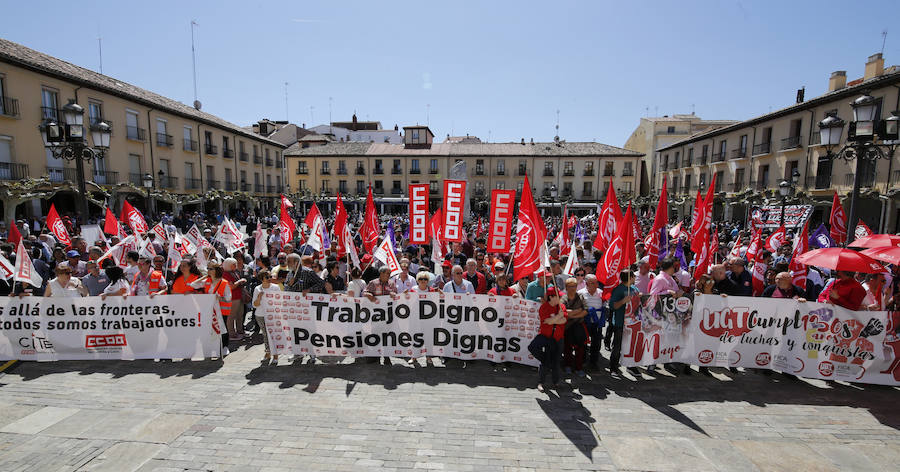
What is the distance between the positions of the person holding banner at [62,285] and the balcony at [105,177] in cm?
2238

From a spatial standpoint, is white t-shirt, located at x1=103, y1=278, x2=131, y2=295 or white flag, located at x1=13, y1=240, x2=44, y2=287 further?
white t-shirt, located at x1=103, y1=278, x2=131, y2=295

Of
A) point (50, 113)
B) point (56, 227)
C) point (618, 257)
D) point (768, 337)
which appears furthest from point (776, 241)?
point (50, 113)

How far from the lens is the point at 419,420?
4.72m

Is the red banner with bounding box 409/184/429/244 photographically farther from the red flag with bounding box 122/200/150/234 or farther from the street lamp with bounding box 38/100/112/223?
the red flag with bounding box 122/200/150/234

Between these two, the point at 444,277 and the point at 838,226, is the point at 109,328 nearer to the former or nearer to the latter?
the point at 444,277

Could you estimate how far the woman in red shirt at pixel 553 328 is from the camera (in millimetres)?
5473

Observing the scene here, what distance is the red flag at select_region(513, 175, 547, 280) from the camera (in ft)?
20.4

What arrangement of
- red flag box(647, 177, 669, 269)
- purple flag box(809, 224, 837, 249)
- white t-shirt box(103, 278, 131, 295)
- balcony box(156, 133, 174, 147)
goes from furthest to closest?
balcony box(156, 133, 174, 147) → purple flag box(809, 224, 837, 249) → red flag box(647, 177, 669, 269) → white t-shirt box(103, 278, 131, 295)

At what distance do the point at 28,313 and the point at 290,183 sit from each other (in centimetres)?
4706

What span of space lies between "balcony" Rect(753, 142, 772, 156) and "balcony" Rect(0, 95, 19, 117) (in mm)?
43993

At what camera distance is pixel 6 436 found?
4.31m

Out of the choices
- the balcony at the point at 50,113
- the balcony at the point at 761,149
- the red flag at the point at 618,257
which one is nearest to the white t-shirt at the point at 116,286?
the red flag at the point at 618,257

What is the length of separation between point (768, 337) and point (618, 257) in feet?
7.42

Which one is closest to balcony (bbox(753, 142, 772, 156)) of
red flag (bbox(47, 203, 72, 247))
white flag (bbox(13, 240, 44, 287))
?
white flag (bbox(13, 240, 44, 287))
